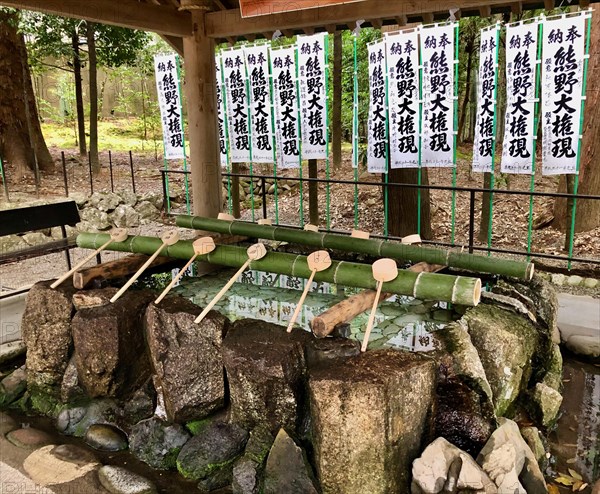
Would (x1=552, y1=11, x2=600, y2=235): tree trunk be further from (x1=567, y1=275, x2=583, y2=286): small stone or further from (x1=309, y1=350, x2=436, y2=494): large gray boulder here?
(x1=309, y1=350, x2=436, y2=494): large gray boulder

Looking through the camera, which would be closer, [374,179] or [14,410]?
[14,410]

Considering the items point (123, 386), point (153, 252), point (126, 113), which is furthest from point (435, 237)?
point (126, 113)

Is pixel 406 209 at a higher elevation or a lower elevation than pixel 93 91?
lower

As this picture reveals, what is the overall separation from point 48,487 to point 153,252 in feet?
7.12

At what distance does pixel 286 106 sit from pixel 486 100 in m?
2.63

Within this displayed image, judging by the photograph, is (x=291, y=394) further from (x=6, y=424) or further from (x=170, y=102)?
(x=170, y=102)

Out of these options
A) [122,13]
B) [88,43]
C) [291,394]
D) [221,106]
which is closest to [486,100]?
[221,106]

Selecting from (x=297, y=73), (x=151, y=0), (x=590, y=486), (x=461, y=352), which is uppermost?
(x=151, y=0)

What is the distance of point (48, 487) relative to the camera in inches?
125

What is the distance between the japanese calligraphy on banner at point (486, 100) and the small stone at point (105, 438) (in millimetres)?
4867

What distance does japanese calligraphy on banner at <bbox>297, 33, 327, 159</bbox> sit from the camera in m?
6.63

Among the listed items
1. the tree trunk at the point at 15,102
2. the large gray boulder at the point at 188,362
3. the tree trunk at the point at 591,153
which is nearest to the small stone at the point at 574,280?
the tree trunk at the point at 591,153

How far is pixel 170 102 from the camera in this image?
8.34m

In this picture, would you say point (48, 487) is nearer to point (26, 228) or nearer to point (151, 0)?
point (26, 228)
